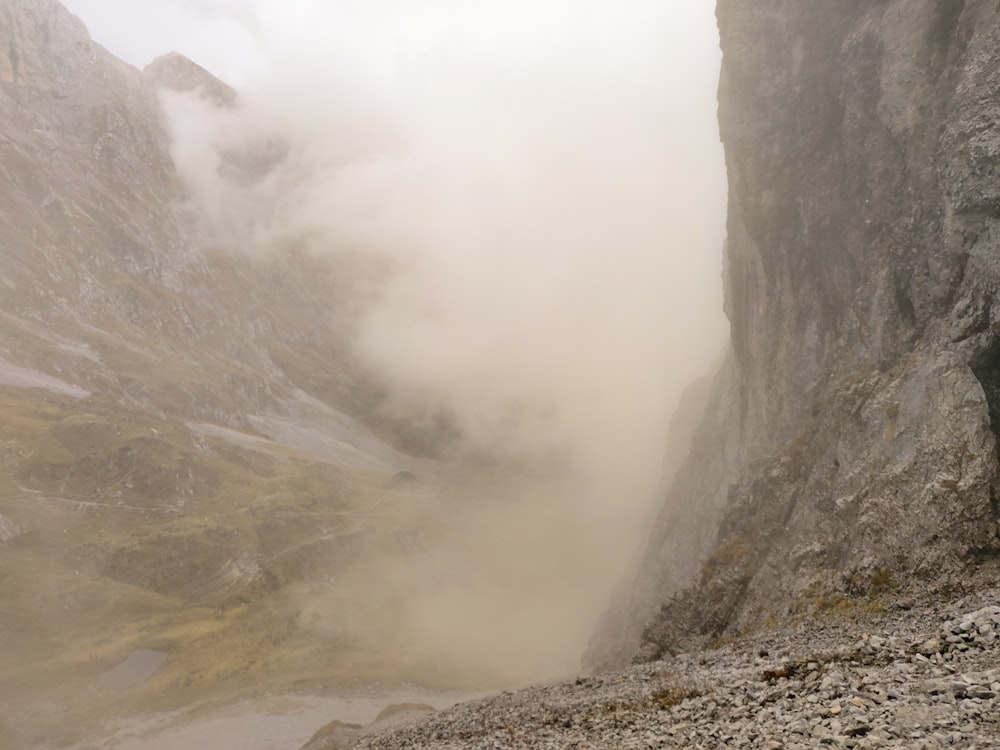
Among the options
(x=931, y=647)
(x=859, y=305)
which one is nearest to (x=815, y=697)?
(x=931, y=647)

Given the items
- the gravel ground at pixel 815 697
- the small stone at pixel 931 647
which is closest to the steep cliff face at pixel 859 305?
the gravel ground at pixel 815 697

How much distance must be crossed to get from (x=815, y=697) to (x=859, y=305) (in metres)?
44.5

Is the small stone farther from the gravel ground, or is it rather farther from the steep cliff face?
the steep cliff face

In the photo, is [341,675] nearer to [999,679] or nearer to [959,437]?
[959,437]

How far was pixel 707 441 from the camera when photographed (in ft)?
372

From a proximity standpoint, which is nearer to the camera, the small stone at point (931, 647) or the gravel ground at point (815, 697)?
the gravel ground at point (815, 697)

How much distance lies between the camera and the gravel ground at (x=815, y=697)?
57.0ft

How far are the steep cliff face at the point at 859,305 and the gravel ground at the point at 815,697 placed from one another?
8.69 m

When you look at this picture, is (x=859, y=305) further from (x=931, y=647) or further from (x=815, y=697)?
(x=815, y=697)

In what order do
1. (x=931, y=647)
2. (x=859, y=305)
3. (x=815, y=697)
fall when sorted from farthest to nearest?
(x=859, y=305) → (x=931, y=647) → (x=815, y=697)

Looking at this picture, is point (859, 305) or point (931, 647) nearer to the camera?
point (931, 647)

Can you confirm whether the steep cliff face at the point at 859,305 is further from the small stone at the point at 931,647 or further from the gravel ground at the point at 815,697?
the small stone at the point at 931,647

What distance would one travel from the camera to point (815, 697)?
21203mm

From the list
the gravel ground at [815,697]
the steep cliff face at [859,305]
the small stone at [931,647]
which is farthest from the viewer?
the steep cliff face at [859,305]
